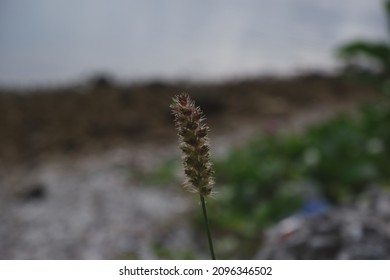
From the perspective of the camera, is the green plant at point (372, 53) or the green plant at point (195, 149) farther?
the green plant at point (372, 53)

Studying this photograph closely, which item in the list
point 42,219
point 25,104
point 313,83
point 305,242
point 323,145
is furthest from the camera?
point 313,83

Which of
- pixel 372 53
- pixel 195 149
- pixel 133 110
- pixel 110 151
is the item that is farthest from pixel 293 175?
pixel 195 149

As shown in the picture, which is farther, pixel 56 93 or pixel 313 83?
pixel 313 83

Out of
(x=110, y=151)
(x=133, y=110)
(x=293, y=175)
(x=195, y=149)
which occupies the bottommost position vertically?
(x=195, y=149)

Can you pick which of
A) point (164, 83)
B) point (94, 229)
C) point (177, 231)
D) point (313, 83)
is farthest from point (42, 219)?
point (313, 83)

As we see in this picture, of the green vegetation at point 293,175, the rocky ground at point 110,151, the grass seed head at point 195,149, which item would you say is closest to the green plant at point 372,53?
the green vegetation at point 293,175

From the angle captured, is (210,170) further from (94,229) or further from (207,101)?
(207,101)

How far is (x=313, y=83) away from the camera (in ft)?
31.5

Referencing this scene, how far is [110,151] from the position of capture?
604 centimetres

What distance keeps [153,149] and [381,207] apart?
293 cm

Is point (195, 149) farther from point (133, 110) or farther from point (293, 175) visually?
point (133, 110)

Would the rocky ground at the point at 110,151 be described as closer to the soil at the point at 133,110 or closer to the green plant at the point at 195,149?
the soil at the point at 133,110

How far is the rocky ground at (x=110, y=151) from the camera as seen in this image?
4176 mm

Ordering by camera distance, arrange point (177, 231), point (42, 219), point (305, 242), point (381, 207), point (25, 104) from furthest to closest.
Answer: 1. point (25, 104)
2. point (42, 219)
3. point (177, 231)
4. point (381, 207)
5. point (305, 242)
